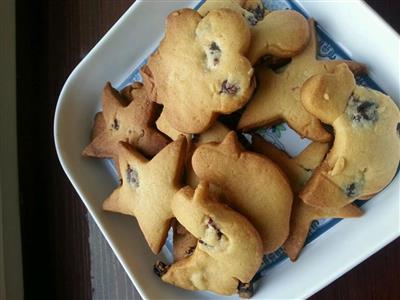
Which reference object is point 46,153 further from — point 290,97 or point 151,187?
point 290,97

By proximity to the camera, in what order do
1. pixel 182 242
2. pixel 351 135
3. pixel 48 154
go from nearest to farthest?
pixel 351 135 < pixel 182 242 < pixel 48 154

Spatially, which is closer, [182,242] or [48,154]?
[182,242]

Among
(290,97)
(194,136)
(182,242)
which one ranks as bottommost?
(182,242)

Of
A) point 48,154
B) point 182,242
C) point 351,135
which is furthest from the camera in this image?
point 48,154

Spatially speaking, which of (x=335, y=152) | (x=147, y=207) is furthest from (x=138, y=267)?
(x=335, y=152)

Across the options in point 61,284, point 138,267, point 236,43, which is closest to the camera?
point 236,43

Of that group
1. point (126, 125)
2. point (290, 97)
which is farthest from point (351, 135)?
point (126, 125)

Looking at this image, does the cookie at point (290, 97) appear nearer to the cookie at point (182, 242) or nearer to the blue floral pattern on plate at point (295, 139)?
the blue floral pattern on plate at point (295, 139)

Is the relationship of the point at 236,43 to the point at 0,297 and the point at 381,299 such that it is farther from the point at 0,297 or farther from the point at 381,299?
the point at 0,297
